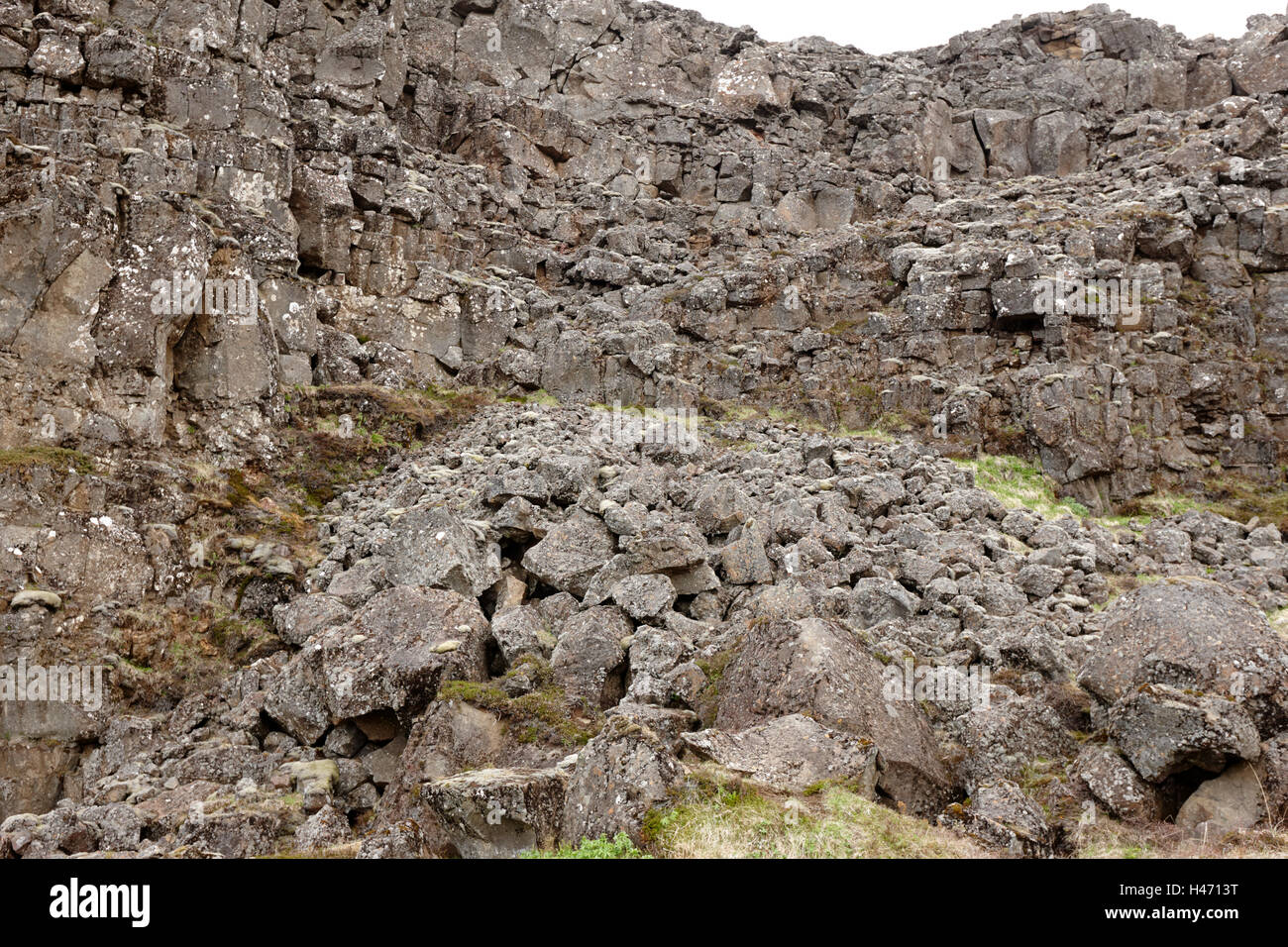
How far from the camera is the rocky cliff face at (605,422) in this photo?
36.0ft

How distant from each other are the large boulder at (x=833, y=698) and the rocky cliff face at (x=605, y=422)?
0.05 meters

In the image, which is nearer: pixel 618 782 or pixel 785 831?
pixel 785 831

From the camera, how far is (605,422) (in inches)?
930

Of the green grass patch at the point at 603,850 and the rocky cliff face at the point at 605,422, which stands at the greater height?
the rocky cliff face at the point at 605,422

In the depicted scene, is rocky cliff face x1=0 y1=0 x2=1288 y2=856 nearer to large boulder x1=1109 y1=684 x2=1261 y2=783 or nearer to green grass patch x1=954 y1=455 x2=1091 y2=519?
large boulder x1=1109 y1=684 x2=1261 y2=783

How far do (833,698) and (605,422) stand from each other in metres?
14.1

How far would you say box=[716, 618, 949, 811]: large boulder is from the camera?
10.0 meters

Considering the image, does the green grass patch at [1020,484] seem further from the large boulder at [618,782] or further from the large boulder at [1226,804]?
the large boulder at [618,782]

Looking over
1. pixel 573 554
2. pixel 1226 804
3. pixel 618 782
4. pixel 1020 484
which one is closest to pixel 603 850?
pixel 618 782

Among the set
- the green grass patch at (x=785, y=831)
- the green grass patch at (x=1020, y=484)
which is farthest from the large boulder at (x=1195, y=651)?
the green grass patch at (x=1020, y=484)

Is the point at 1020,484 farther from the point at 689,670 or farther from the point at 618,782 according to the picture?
the point at 618,782

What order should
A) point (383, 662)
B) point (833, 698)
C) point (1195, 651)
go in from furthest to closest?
point (383, 662), point (833, 698), point (1195, 651)

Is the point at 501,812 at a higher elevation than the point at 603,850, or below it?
below
